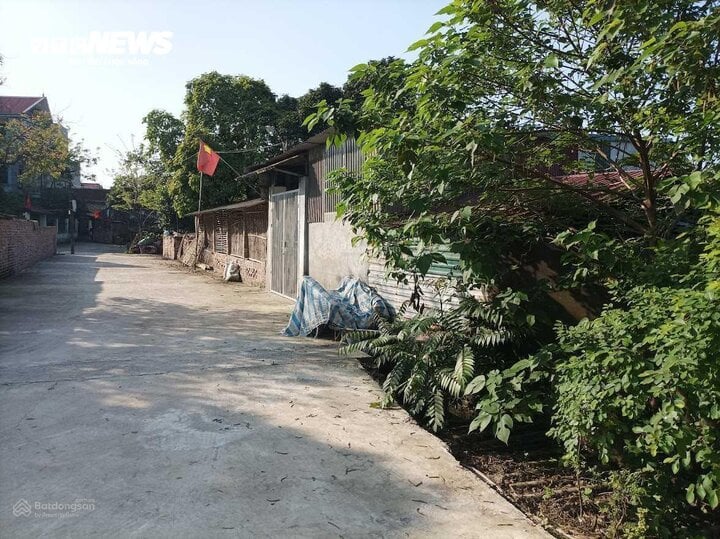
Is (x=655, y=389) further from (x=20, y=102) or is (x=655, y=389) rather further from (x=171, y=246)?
(x=20, y=102)

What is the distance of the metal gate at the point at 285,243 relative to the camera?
1108cm

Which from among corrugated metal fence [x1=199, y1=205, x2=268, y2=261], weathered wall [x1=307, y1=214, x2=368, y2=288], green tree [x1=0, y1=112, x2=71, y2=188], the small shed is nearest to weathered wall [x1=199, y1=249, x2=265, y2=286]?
the small shed

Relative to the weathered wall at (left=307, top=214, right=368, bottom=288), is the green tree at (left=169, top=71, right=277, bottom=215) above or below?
above

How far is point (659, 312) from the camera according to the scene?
2580 mm

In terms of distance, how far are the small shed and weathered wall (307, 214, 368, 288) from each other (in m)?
3.80

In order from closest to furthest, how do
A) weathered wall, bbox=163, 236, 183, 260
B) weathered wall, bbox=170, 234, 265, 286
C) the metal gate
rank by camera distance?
the metal gate < weathered wall, bbox=170, 234, 265, 286 < weathered wall, bbox=163, 236, 183, 260

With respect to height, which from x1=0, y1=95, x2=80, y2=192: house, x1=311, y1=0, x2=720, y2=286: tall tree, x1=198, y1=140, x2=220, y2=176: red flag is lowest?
x1=311, y1=0, x2=720, y2=286: tall tree

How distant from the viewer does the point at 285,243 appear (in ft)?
37.9

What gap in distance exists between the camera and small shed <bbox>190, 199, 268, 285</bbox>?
45.8 feet

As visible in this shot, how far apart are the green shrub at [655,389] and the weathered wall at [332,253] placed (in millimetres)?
5325

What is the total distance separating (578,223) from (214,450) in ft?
10.8

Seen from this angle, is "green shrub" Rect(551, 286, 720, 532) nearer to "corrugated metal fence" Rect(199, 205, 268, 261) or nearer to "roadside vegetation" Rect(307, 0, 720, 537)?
"roadside vegetation" Rect(307, 0, 720, 537)

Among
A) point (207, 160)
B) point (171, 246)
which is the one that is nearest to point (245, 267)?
point (207, 160)

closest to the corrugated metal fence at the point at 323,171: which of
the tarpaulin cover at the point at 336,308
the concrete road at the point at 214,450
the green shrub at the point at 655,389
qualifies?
the tarpaulin cover at the point at 336,308
